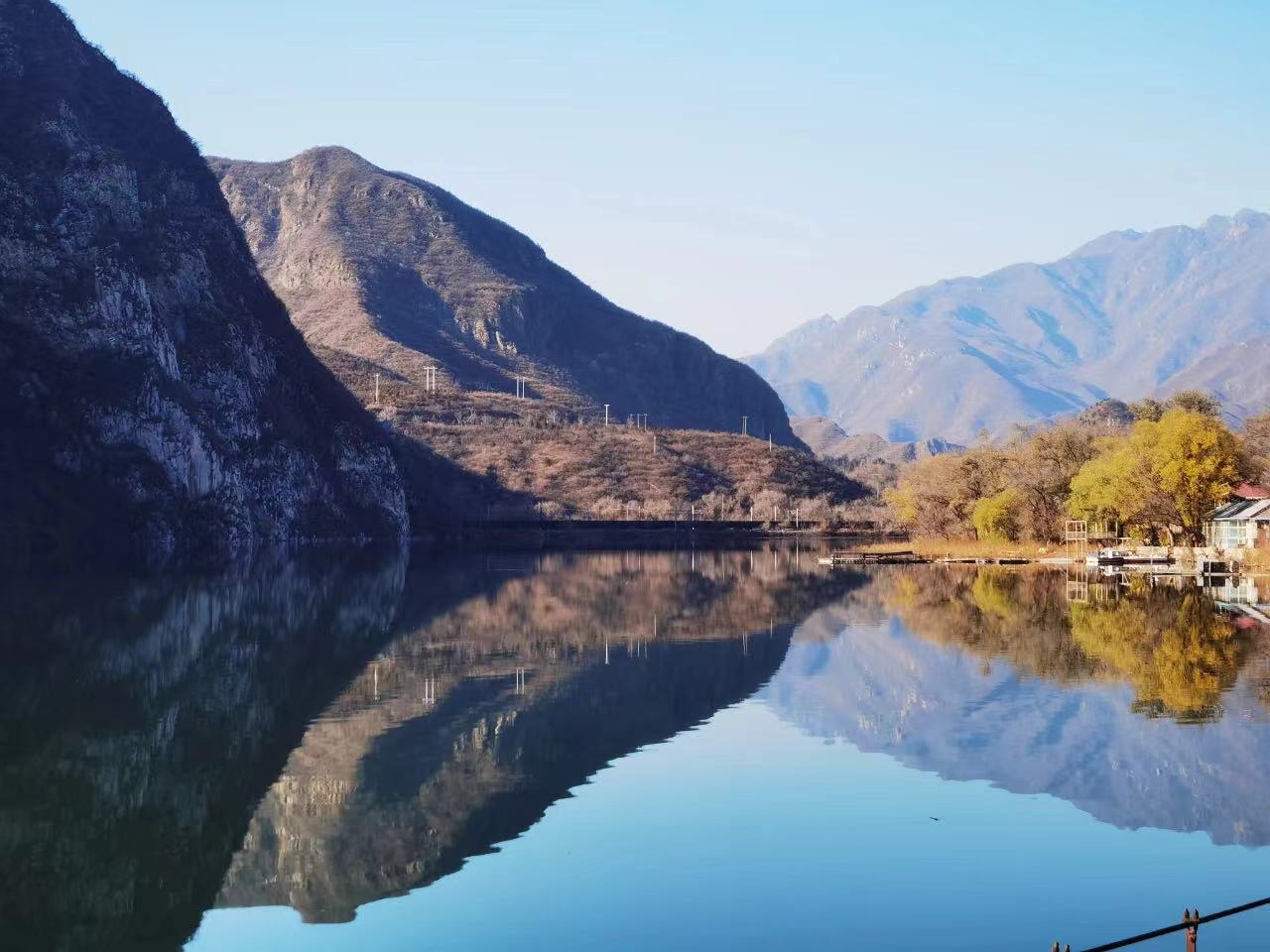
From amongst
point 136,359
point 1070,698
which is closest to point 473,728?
point 1070,698

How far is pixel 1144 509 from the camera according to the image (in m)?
104

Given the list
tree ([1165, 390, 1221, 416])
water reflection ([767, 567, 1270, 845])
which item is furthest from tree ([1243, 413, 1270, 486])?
water reflection ([767, 567, 1270, 845])

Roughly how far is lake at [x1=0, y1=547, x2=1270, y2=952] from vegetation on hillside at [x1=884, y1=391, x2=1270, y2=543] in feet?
150

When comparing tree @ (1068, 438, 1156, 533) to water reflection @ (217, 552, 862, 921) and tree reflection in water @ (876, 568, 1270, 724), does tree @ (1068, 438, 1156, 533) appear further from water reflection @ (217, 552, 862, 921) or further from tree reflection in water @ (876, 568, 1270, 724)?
water reflection @ (217, 552, 862, 921)

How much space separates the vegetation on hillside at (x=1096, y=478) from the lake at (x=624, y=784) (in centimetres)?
4581

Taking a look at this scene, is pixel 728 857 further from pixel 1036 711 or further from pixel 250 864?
pixel 1036 711

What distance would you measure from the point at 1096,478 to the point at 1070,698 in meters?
73.7

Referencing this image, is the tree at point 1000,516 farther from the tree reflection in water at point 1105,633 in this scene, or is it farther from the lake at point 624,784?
the lake at point 624,784

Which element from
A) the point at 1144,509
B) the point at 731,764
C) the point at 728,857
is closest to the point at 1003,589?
the point at 1144,509

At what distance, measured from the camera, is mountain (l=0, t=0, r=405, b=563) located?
107 metres

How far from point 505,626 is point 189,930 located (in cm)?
3954

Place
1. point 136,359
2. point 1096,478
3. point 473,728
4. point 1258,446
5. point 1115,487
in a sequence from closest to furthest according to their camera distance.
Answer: point 473,728
point 1115,487
point 1096,478
point 136,359
point 1258,446

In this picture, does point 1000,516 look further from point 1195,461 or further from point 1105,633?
point 1105,633

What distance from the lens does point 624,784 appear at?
28.0 metres
